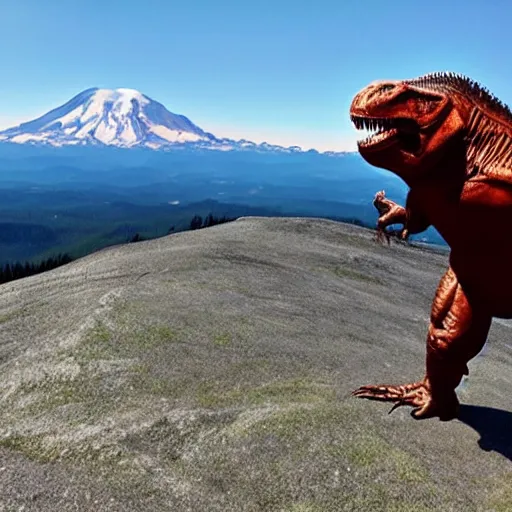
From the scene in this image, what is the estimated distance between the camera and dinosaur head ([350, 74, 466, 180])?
4441 mm

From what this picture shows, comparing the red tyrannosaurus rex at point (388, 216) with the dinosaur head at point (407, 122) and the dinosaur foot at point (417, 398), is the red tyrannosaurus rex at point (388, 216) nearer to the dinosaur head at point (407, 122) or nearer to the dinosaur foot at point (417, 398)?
the dinosaur head at point (407, 122)

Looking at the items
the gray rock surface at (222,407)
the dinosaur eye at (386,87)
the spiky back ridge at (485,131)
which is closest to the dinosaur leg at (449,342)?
the gray rock surface at (222,407)

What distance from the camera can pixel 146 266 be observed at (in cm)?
1151

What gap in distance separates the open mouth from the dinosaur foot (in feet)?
9.87

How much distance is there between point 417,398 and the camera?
6184mm

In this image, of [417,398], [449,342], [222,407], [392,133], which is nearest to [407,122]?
[392,133]

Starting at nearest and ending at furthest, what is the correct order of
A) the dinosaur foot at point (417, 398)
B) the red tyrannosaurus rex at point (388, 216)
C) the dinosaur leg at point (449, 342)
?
the dinosaur leg at point (449, 342)
the red tyrannosaurus rex at point (388, 216)
the dinosaur foot at point (417, 398)

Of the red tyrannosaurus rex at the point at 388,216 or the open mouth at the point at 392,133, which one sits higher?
the open mouth at the point at 392,133

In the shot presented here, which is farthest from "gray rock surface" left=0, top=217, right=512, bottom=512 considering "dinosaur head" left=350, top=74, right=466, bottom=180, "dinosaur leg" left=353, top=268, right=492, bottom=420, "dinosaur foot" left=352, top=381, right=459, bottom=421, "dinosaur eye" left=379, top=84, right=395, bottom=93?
"dinosaur eye" left=379, top=84, right=395, bottom=93

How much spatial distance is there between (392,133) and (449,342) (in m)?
2.26

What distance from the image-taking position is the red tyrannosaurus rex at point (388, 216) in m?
5.69

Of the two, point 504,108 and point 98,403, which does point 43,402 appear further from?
point 504,108

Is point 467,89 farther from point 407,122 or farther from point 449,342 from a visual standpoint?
point 449,342

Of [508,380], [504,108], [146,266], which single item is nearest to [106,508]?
[504,108]
